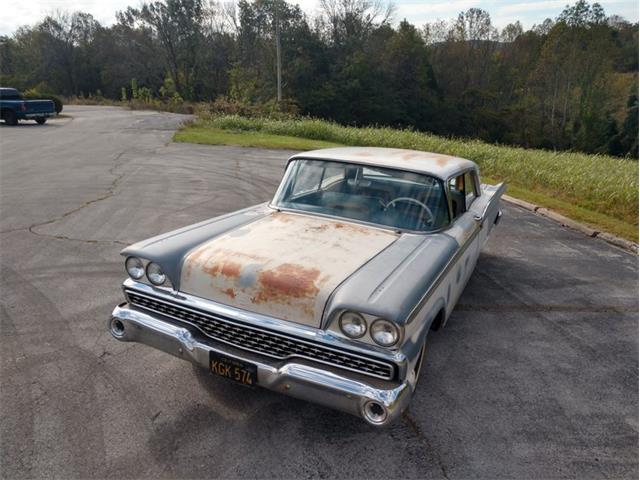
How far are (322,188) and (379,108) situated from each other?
47.7 meters

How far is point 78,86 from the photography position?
5775 cm

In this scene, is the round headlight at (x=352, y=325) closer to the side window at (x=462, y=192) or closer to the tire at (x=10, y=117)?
the side window at (x=462, y=192)

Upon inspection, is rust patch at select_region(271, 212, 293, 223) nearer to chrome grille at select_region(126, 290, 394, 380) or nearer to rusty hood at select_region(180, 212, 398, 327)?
rusty hood at select_region(180, 212, 398, 327)

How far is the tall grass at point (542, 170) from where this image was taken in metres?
9.39

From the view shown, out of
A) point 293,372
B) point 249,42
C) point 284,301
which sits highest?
point 249,42

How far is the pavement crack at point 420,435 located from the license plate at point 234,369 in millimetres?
1037

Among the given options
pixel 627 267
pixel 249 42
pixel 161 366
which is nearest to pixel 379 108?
pixel 249 42

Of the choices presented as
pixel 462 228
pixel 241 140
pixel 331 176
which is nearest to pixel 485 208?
pixel 462 228

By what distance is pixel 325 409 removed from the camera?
293 cm

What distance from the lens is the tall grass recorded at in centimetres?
939

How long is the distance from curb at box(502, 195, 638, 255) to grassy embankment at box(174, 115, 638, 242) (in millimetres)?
201

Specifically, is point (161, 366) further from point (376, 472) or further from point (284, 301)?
point (376, 472)

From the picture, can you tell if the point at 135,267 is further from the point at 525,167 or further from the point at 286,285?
the point at 525,167

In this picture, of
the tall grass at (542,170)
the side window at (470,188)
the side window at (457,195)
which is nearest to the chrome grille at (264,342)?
the side window at (457,195)
